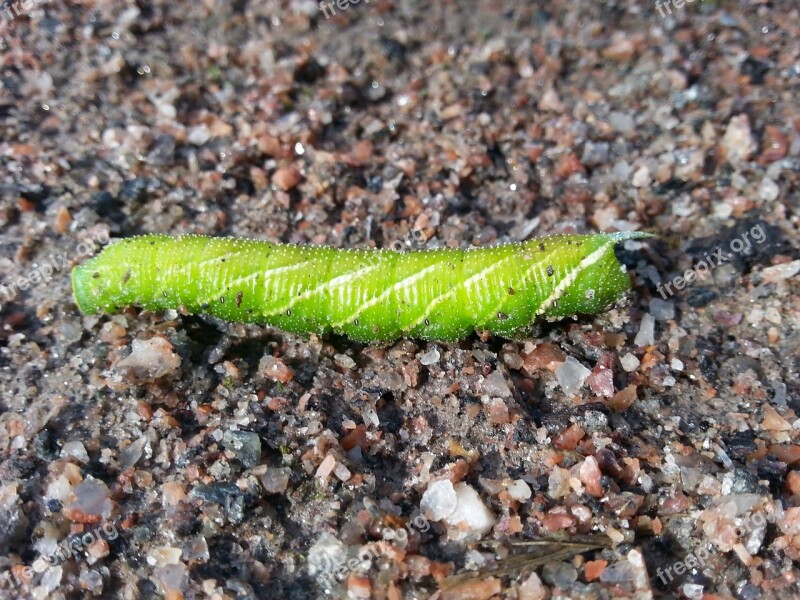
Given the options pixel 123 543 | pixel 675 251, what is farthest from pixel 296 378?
pixel 675 251

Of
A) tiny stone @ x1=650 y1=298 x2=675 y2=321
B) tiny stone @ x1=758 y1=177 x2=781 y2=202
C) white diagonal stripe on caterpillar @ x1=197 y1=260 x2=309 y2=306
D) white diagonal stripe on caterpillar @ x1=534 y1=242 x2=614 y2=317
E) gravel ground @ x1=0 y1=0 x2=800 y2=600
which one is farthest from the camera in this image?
tiny stone @ x1=758 y1=177 x2=781 y2=202

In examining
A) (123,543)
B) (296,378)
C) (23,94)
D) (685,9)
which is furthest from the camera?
(685,9)

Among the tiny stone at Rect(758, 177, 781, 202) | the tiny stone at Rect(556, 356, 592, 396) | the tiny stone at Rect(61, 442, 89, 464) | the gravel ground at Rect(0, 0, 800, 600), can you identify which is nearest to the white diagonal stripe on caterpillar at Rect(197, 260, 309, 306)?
the gravel ground at Rect(0, 0, 800, 600)

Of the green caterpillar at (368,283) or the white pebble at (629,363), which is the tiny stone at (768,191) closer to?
the green caterpillar at (368,283)

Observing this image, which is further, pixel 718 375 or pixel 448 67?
pixel 448 67

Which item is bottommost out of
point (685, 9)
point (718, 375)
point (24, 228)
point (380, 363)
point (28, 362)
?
point (718, 375)

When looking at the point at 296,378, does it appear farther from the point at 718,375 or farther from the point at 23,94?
the point at 23,94

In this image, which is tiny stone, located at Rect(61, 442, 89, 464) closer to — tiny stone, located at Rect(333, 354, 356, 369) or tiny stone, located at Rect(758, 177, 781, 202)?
tiny stone, located at Rect(333, 354, 356, 369)
